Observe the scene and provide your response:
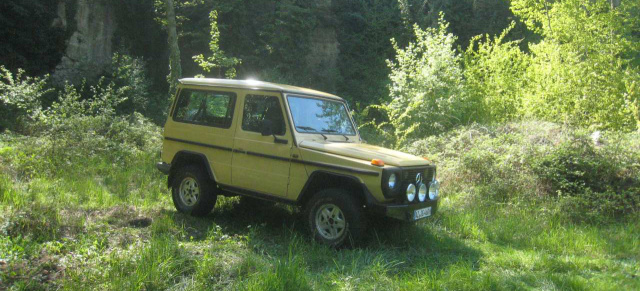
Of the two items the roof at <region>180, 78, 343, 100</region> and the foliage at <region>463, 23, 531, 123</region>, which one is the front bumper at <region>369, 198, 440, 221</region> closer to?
the roof at <region>180, 78, 343, 100</region>

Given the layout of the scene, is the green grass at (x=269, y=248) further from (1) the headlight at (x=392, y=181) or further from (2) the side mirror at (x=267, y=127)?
(2) the side mirror at (x=267, y=127)

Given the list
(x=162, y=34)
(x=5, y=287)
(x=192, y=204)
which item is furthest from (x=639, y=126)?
(x=162, y=34)

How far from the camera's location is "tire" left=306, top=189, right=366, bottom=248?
17.3ft

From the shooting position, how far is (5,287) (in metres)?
3.86

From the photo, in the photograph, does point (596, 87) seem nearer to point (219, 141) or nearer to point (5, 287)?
point (219, 141)

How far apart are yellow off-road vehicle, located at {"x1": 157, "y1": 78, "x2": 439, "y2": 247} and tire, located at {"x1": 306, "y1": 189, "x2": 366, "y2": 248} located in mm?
12

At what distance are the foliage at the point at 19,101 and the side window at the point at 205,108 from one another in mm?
5490

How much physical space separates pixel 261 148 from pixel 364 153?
1.45 meters

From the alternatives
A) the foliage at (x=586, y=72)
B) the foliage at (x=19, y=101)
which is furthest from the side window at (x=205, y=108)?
the foliage at (x=586, y=72)

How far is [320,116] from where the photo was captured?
6387 millimetres

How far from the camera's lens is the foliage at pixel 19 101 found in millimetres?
10727

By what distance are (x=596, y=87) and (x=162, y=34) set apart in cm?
2002

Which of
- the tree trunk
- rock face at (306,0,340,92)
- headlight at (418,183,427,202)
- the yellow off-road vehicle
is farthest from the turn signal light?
rock face at (306,0,340,92)

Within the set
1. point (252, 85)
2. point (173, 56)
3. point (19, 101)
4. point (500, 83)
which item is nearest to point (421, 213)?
point (252, 85)
